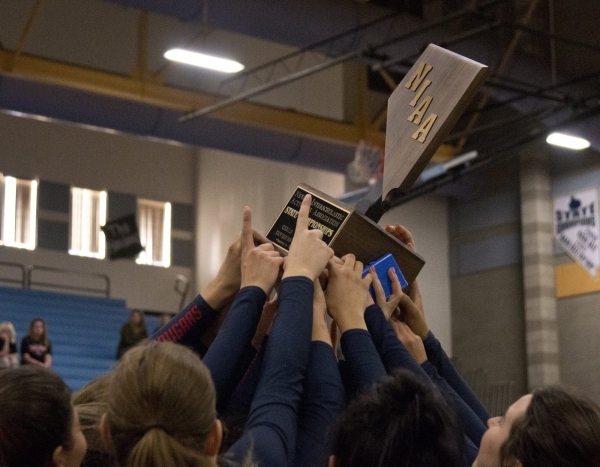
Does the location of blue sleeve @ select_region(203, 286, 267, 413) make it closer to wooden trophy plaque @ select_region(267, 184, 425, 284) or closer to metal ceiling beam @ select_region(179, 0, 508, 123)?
wooden trophy plaque @ select_region(267, 184, 425, 284)

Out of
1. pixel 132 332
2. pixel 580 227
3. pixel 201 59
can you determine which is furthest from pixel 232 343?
pixel 580 227

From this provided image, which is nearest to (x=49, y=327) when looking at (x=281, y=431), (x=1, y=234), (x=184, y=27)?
(x=1, y=234)

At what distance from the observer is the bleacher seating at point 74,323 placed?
38.4ft

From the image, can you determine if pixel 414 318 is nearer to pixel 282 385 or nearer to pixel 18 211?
pixel 282 385

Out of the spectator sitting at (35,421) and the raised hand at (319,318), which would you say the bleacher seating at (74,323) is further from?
the spectator sitting at (35,421)

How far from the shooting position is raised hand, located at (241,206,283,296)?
5.45 ft

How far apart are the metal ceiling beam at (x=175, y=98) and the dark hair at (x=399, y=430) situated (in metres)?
10.1

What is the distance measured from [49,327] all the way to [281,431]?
468 inches

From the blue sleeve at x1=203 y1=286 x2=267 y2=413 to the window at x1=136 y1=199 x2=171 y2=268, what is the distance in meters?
14.9

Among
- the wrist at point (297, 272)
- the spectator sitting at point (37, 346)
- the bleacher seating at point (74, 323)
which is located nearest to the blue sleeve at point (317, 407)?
the wrist at point (297, 272)

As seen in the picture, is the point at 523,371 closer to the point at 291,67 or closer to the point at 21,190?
the point at 291,67

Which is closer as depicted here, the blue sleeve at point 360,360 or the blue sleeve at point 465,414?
the blue sleeve at point 360,360

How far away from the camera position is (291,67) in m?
13.6

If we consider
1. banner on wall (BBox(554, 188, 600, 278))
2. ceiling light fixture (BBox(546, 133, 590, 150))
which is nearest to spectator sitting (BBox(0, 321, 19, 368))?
ceiling light fixture (BBox(546, 133, 590, 150))
